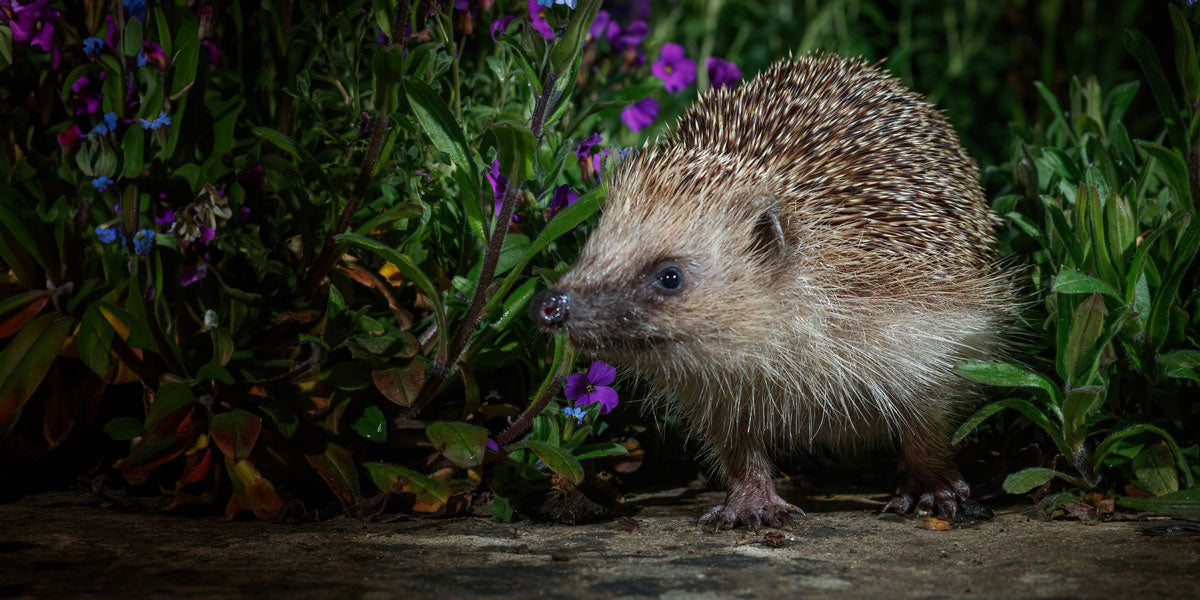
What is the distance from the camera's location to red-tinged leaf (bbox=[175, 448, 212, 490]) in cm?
280

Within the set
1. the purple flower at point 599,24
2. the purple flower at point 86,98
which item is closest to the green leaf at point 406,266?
the purple flower at point 86,98

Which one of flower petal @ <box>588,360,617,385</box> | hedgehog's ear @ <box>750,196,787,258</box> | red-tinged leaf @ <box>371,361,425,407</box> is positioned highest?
hedgehog's ear @ <box>750,196,787,258</box>

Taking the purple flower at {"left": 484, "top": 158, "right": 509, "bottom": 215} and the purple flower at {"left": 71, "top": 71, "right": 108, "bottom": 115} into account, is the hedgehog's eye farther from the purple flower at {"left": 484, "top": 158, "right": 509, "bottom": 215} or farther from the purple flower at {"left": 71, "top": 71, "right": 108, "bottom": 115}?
the purple flower at {"left": 71, "top": 71, "right": 108, "bottom": 115}

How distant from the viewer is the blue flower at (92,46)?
2.79m

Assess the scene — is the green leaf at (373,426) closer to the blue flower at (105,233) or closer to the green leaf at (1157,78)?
the blue flower at (105,233)

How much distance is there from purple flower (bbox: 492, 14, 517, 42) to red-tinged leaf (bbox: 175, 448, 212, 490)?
153 centimetres

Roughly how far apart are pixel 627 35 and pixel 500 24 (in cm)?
112

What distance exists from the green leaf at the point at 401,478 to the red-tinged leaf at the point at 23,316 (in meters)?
1.07

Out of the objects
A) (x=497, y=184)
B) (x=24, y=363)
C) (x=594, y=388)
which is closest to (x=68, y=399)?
(x=24, y=363)

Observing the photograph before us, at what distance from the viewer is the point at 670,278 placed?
9.53ft

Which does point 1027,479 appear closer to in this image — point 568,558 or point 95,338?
point 568,558

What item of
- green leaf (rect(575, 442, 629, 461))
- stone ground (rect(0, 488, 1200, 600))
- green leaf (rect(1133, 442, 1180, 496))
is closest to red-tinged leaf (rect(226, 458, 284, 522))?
stone ground (rect(0, 488, 1200, 600))

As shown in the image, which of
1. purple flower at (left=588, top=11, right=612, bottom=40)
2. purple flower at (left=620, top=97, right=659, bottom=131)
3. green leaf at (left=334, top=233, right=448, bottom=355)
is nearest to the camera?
green leaf at (left=334, top=233, right=448, bottom=355)

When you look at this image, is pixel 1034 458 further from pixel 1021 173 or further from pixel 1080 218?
pixel 1021 173
